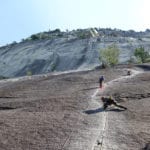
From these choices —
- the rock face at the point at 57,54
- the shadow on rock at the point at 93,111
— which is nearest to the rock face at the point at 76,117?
the shadow on rock at the point at 93,111

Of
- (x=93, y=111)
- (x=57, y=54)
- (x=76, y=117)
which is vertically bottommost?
(x=76, y=117)

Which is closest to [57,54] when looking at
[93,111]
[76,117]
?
[93,111]

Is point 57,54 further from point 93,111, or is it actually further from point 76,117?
point 76,117

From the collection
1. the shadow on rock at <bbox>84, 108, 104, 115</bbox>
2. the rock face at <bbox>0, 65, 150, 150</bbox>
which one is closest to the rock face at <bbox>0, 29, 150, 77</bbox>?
the rock face at <bbox>0, 65, 150, 150</bbox>

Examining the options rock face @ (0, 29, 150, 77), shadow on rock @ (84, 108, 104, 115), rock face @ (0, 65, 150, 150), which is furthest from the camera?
rock face @ (0, 29, 150, 77)

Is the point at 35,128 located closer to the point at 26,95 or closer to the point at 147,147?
the point at 147,147

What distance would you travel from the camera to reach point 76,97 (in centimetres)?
4384

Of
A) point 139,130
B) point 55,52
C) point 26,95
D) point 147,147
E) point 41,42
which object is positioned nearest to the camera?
point 147,147

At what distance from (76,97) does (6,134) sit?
1257cm

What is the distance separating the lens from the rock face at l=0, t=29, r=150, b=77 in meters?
124

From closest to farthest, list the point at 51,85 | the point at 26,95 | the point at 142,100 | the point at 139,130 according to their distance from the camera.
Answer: the point at 139,130 → the point at 142,100 → the point at 26,95 → the point at 51,85

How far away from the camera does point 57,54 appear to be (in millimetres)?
136250

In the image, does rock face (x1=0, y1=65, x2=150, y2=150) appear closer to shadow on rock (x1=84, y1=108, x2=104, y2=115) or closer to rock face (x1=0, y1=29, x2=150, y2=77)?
shadow on rock (x1=84, y1=108, x2=104, y2=115)

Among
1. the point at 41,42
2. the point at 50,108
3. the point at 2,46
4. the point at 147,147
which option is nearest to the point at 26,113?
the point at 50,108
